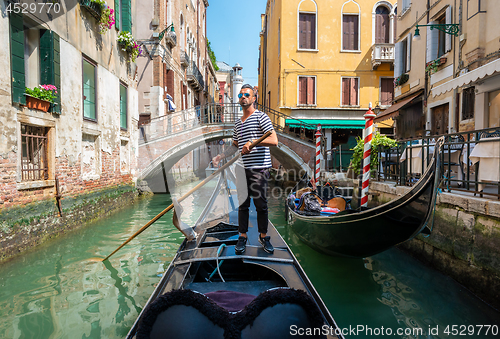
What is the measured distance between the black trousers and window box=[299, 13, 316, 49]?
10.2 meters

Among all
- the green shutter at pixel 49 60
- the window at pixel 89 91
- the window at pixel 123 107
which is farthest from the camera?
the window at pixel 123 107

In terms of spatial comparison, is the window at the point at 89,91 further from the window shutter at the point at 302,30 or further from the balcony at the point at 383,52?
the balcony at the point at 383,52

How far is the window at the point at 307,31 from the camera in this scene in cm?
1112

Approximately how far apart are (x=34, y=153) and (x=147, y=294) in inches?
103

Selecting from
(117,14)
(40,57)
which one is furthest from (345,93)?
(40,57)

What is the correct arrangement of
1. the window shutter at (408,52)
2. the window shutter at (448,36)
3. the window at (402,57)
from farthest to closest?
the window at (402,57) → the window shutter at (408,52) → the window shutter at (448,36)

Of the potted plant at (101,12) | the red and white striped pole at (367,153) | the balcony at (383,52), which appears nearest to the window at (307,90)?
the balcony at (383,52)

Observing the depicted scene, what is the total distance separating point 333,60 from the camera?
436 inches

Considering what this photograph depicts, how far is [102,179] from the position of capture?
19.5ft

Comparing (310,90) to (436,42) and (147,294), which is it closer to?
(436,42)

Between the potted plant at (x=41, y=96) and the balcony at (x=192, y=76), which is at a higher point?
the balcony at (x=192, y=76)

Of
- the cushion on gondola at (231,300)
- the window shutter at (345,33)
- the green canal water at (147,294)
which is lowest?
the green canal water at (147,294)

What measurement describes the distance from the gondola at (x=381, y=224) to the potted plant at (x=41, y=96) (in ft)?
11.3

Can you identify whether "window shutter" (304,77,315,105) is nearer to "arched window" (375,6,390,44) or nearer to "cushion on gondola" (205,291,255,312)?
"arched window" (375,6,390,44)
